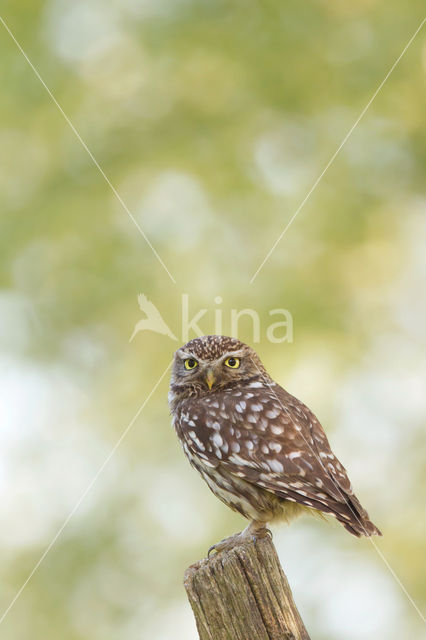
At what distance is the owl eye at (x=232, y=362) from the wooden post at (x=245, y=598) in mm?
1602

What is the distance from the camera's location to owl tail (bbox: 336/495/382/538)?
3691 mm

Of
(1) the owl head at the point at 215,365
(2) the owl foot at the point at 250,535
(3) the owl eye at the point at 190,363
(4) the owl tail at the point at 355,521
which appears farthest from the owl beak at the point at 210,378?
(4) the owl tail at the point at 355,521

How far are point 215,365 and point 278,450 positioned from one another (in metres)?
0.73

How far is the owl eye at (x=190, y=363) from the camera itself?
4629 mm

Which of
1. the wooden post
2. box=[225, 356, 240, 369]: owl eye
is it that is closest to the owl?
box=[225, 356, 240, 369]: owl eye

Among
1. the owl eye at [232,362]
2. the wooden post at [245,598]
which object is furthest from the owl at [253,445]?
the wooden post at [245,598]

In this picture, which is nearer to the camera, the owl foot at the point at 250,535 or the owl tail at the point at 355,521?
the owl tail at the point at 355,521

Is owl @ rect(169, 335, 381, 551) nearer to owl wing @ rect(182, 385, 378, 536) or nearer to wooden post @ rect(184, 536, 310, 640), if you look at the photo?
owl wing @ rect(182, 385, 378, 536)

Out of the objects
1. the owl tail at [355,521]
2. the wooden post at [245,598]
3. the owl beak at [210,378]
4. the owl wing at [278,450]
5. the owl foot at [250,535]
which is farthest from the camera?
the owl beak at [210,378]

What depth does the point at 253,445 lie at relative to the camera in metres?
4.09

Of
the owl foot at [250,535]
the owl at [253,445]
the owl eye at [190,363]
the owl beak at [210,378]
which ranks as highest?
the owl eye at [190,363]

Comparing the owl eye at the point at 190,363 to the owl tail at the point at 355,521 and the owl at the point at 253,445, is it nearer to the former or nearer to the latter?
the owl at the point at 253,445

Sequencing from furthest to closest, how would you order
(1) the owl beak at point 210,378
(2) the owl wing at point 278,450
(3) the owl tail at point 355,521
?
1. (1) the owl beak at point 210,378
2. (2) the owl wing at point 278,450
3. (3) the owl tail at point 355,521

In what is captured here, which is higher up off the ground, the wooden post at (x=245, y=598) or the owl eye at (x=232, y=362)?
the owl eye at (x=232, y=362)
